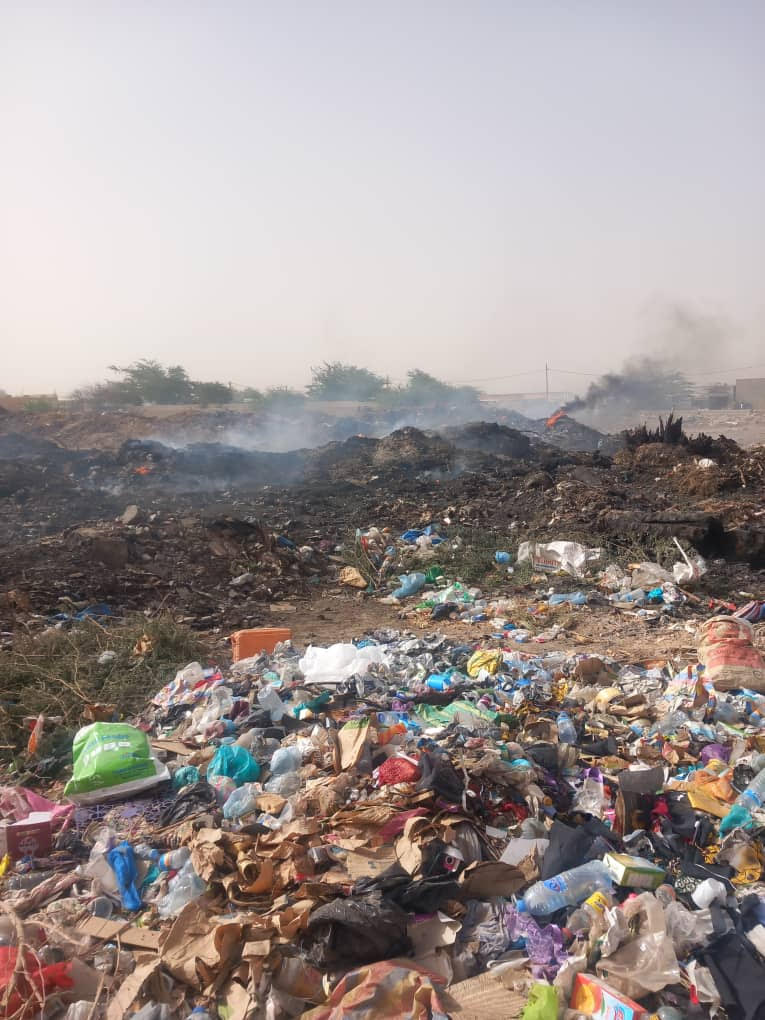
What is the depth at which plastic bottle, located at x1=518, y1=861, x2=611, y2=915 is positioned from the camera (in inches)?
86.9

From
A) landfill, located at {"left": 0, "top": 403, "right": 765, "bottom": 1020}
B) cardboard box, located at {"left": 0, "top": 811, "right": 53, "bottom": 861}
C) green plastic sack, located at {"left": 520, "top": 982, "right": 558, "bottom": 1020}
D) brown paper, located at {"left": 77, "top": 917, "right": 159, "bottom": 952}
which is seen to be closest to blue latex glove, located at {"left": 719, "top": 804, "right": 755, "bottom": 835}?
landfill, located at {"left": 0, "top": 403, "right": 765, "bottom": 1020}

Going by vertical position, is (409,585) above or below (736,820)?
below

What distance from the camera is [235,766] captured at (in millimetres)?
3154

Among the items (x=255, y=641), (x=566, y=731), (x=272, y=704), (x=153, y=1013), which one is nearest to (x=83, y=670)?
(x=255, y=641)

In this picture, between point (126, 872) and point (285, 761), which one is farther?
point (285, 761)

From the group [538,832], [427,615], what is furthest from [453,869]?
[427,615]

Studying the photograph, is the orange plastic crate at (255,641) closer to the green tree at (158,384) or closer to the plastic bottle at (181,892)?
the plastic bottle at (181,892)

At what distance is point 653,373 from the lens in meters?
34.5

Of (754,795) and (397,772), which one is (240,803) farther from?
(754,795)

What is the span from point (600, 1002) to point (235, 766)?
1.86 meters

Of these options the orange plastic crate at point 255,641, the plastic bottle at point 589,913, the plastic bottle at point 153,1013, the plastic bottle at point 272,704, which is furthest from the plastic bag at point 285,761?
the orange plastic crate at point 255,641

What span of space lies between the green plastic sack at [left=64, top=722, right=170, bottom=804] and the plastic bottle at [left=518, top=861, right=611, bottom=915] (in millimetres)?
1809

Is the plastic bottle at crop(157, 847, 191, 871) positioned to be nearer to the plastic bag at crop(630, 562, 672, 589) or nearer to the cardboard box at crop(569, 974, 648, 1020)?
the cardboard box at crop(569, 974, 648, 1020)

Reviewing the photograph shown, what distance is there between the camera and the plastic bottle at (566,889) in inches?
86.9
